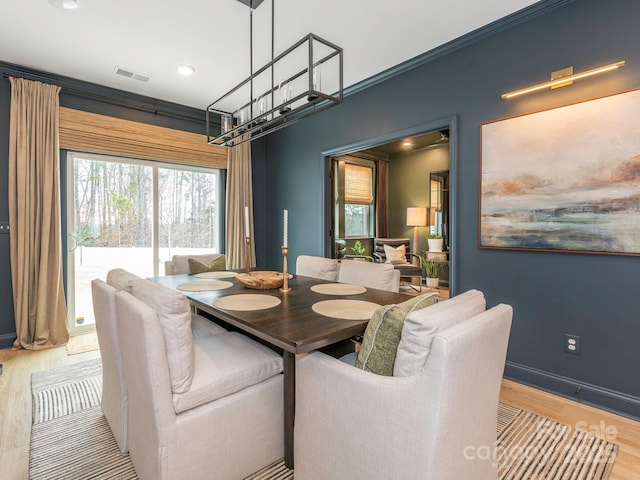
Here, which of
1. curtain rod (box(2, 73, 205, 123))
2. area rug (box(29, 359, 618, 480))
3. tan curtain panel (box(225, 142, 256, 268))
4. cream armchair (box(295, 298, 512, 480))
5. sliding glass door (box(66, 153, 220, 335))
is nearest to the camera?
cream armchair (box(295, 298, 512, 480))

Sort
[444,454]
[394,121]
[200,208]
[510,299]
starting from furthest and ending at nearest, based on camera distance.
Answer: [200,208], [394,121], [510,299], [444,454]

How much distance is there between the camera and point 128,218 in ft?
12.9

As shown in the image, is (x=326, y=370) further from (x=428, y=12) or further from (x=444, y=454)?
(x=428, y=12)

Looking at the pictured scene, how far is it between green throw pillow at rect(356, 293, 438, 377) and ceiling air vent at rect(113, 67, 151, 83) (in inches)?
135

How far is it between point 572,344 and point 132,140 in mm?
4462

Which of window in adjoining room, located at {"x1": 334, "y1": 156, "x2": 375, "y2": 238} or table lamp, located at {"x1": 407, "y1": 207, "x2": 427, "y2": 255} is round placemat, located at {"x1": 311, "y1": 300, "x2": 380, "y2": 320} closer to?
window in adjoining room, located at {"x1": 334, "y1": 156, "x2": 375, "y2": 238}

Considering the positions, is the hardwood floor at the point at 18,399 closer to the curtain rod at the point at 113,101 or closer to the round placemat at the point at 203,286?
the round placemat at the point at 203,286

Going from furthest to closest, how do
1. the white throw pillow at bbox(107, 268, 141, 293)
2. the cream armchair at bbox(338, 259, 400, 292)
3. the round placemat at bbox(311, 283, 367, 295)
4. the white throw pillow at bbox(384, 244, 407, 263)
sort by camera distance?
the white throw pillow at bbox(384, 244, 407, 263) → the cream armchair at bbox(338, 259, 400, 292) → the round placemat at bbox(311, 283, 367, 295) → the white throw pillow at bbox(107, 268, 141, 293)

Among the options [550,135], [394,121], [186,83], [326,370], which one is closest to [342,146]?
[394,121]

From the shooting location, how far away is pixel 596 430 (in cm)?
187

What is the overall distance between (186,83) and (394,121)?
2.19m

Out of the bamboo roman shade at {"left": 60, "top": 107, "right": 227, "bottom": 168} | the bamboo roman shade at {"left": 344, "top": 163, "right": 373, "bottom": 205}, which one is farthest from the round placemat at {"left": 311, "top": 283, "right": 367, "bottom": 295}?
the bamboo roman shade at {"left": 344, "top": 163, "right": 373, "bottom": 205}

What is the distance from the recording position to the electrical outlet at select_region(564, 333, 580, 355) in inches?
86.2

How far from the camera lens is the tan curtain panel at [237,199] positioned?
455cm
